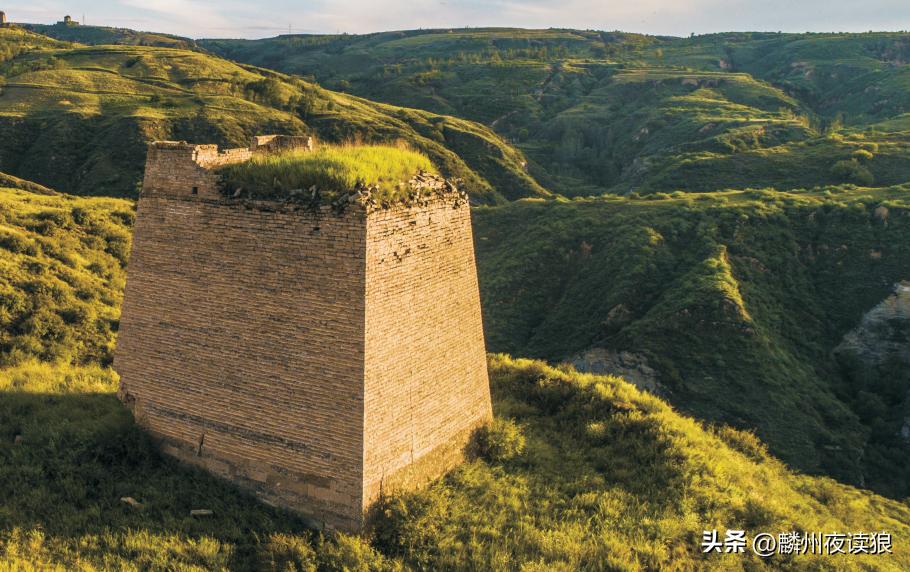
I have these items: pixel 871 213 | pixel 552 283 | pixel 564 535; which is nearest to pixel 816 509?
pixel 564 535

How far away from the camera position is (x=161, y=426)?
9.25 m

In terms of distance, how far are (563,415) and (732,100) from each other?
8761 cm

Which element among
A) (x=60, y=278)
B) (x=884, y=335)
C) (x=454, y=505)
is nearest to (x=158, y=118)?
(x=60, y=278)

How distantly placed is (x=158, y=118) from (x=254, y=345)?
160 feet

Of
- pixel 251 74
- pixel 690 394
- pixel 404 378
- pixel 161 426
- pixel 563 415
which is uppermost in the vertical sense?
pixel 251 74

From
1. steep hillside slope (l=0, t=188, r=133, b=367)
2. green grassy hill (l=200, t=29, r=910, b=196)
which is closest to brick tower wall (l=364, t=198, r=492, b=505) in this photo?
steep hillside slope (l=0, t=188, r=133, b=367)

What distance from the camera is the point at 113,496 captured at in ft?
27.6

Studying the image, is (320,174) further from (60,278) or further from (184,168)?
(60,278)

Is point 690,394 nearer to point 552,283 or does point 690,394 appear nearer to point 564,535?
point 552,283

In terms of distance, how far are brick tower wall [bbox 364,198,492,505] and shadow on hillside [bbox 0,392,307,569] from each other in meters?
1.78

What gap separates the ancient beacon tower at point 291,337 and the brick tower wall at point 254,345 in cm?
2

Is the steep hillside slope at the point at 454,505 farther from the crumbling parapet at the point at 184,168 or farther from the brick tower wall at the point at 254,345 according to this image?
the crumbling parapet at the point at 184,168

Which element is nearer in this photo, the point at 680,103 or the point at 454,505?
the point at 454,505

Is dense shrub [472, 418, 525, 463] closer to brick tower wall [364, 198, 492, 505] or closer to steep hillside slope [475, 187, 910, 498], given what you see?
brick tower wall [364, 198, 492, 505]
